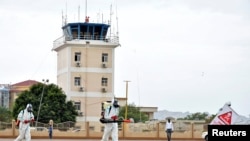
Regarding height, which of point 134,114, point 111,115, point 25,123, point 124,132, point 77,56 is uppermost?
point 77,56

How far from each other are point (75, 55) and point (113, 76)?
4.48m

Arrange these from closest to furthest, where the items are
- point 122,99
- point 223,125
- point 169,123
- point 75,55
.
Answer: point 223,125 → point 169,123 → point 75,55 → point 122,99

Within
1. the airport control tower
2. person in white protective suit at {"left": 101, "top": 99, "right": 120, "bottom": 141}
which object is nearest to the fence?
person in white protective suit at {"left": 101, "top": 99, "right": 120, "bottom": 141}

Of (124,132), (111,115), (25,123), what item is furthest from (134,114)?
(111,115)

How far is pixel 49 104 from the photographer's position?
81500mm

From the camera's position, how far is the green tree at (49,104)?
81.0 meters

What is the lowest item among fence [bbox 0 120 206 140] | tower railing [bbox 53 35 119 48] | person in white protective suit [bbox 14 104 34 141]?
fence [bbox 0 120 206 140]

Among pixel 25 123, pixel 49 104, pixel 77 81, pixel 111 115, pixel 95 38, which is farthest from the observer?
pixel 95 38

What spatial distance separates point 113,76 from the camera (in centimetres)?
9156

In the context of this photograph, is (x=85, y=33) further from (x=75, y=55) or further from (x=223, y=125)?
(x=223, y=125)

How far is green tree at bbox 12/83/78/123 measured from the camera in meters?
81.0

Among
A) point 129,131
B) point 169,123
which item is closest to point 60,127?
point 129,131

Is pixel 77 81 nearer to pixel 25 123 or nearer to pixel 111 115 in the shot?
pixel 25 123

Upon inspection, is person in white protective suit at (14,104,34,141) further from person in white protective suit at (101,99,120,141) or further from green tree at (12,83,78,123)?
green tree at (12,83,78,123)
